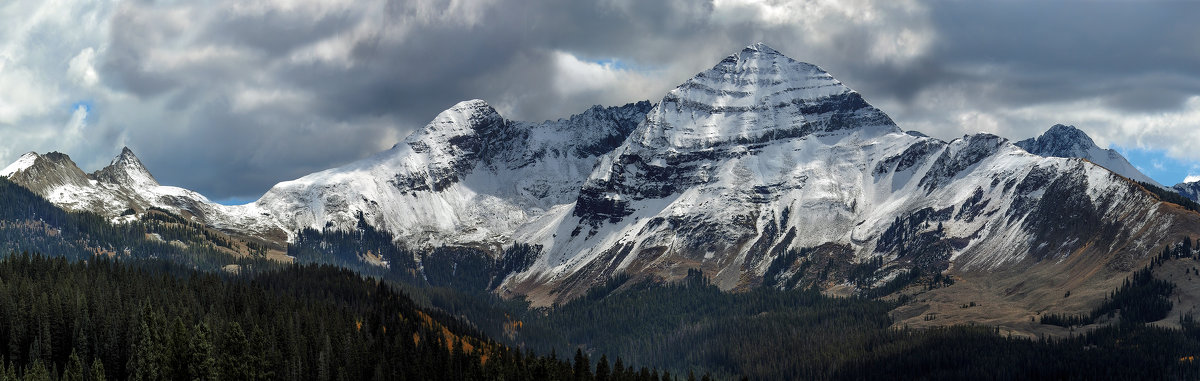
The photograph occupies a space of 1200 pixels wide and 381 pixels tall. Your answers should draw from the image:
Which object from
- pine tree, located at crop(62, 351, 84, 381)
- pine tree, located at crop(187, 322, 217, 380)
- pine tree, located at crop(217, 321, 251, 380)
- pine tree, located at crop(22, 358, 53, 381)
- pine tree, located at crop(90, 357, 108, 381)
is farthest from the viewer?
pine tree, located at crop(217, 321, 251, 380)

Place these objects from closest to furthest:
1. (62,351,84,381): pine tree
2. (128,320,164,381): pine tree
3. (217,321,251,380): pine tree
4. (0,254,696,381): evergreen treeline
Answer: (62,351,84,381): pine tree
(128,320,164,381): pine tree
(0,254,696,381): evergreen treeline
(217,321,251,380): pine tree

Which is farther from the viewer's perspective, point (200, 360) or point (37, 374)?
point (200, 360)

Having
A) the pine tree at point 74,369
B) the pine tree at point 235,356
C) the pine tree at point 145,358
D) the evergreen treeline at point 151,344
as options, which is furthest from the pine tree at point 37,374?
the pine tree at point 235,356

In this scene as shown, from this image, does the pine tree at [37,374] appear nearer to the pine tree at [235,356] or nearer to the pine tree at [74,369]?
the pine tree at [74,369]

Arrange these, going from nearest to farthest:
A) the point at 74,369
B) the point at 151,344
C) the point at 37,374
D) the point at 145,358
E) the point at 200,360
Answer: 1. the point at 37,374
2. the point at 74,369
3. the point at 145,358
4. the point at 200,360
5. the point at 151,344

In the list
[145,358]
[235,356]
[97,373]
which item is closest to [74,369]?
[145,358]

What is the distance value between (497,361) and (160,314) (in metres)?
56.1

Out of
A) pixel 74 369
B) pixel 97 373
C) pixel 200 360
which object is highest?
pixel 200 360

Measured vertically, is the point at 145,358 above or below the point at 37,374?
→ above

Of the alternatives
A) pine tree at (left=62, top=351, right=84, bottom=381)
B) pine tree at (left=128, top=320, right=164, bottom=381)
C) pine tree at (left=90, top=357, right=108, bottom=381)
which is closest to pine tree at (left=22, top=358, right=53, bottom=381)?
pine tree at (left=62, top=351, right=84, bottom=381)

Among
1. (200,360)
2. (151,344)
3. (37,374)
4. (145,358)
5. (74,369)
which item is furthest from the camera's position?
(151,344)

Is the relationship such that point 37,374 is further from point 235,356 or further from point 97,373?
point 235,356

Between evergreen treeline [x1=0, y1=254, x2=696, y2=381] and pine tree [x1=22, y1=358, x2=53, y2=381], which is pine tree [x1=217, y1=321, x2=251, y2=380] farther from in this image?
pine tree [x1=22, y1=358, x2=53, y2=381]

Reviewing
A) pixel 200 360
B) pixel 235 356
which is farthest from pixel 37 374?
pixel 235 356
